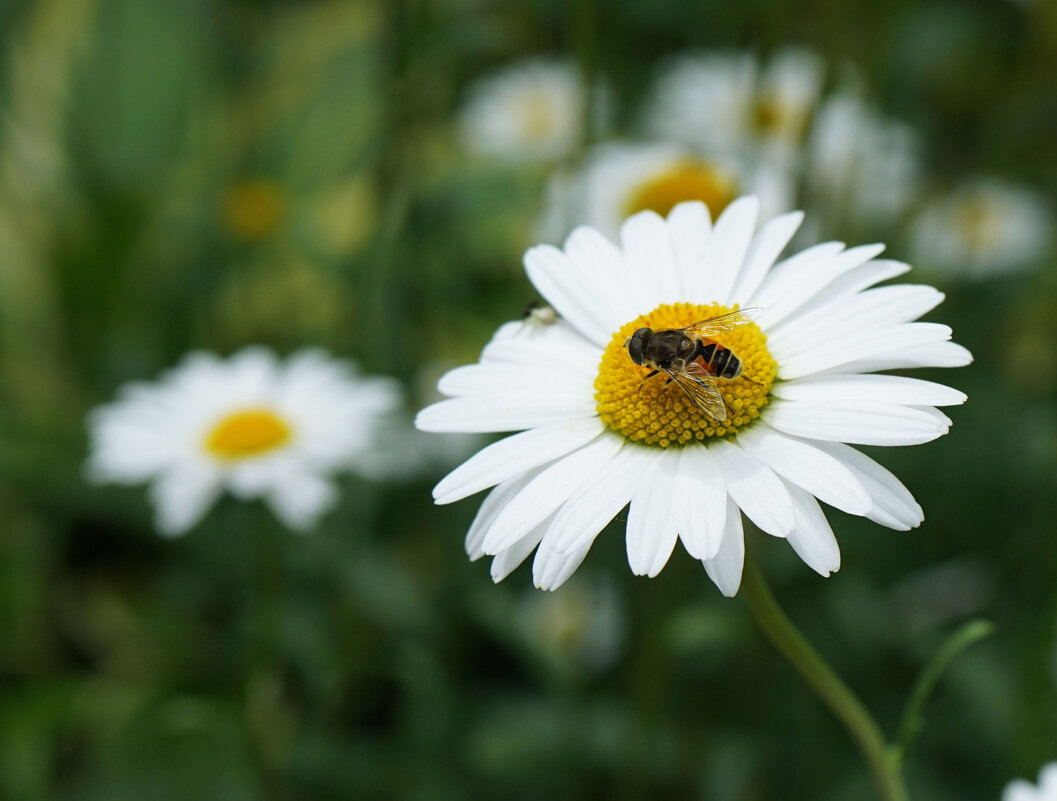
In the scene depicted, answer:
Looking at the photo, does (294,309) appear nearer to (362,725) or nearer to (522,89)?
(522,89)

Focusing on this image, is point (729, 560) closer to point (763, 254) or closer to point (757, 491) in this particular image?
point (757, 491)

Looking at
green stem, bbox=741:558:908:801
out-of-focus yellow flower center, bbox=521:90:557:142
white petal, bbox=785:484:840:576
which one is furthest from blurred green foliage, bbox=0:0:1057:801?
white petal, bbox=785:484:840:576

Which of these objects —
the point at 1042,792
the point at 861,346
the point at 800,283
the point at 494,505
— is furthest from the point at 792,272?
the point at 1042,792


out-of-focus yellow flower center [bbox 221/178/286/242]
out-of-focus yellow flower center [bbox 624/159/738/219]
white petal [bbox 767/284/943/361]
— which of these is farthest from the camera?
out-of-focus yellow flower center [bbox 221/178/286/242]

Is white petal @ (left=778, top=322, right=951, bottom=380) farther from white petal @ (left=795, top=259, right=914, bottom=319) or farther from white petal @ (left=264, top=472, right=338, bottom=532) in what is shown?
white petal @ (left=264, top=472, right=338, bottom=532)

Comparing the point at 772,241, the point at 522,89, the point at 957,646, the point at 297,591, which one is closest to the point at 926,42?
the point at 522,89

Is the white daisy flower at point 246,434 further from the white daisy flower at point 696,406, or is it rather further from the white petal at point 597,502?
the white petal at point 597,502
